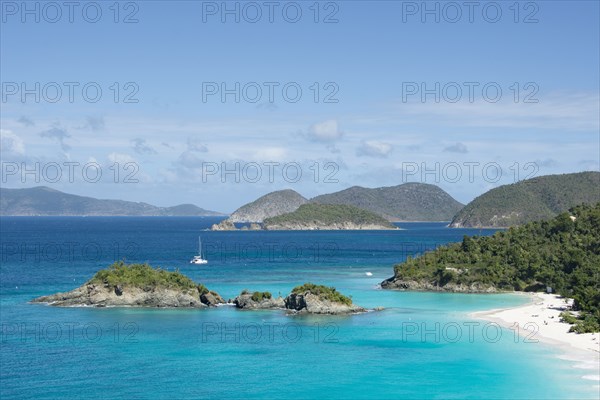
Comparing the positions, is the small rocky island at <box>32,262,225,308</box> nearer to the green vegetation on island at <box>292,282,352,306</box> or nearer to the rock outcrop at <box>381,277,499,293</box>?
the green vegetation on island at <box>292,282,352,306</box>

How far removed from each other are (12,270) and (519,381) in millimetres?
99092

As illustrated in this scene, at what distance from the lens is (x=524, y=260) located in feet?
328

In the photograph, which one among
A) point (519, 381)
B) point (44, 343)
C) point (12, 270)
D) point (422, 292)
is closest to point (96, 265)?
point (12, 270)

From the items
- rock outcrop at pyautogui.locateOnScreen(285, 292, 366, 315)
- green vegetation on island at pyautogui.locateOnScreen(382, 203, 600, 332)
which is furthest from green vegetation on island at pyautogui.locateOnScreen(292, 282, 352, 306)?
green vegetation on island at pyautogui.locateOnScreen(382, 203, 600, 332)

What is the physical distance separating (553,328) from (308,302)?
25268 millimetres

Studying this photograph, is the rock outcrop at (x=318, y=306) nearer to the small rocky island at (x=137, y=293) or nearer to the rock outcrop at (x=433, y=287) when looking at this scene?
the small rocky island at (x=137, y=293)

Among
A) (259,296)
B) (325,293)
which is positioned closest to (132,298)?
(259,296)

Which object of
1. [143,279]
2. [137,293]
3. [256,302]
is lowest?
[256,302]

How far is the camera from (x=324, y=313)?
248 ft

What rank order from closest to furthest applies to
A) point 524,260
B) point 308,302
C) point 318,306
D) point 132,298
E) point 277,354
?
point 277,354 → point 318,306 → point 308,302 → point 132,298 → point 524,260

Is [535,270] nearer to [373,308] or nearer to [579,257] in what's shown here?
[579,257]

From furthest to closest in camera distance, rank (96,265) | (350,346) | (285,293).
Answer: (96,265)
(285,293)
(350,346)

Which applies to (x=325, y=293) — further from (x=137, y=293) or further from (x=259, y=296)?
(x=137, y=293)

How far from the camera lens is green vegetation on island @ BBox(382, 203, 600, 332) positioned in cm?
9394
